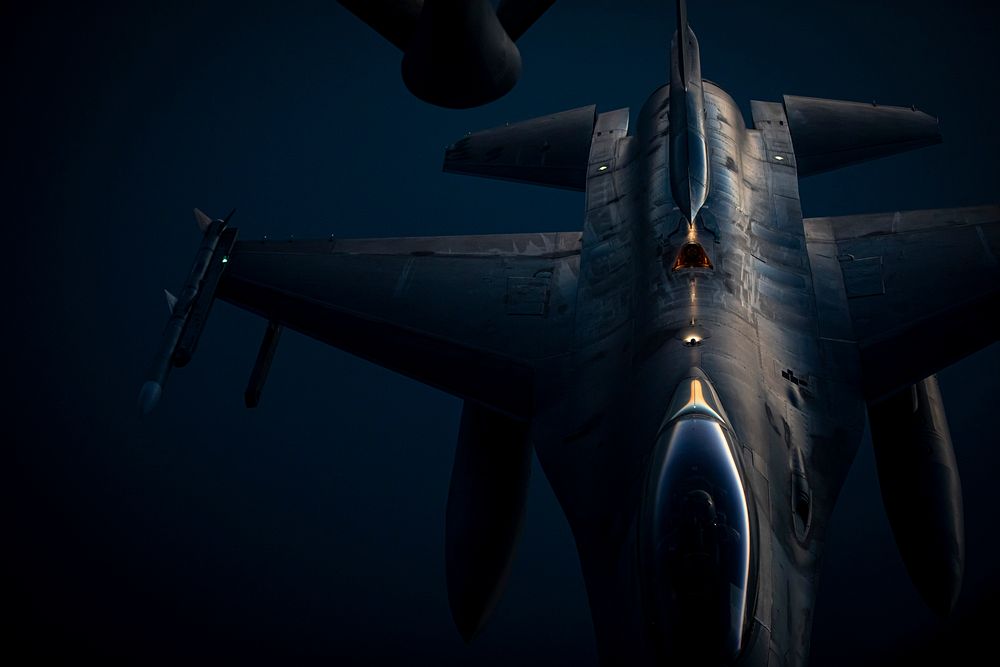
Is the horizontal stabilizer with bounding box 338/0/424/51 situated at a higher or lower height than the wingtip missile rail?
higher

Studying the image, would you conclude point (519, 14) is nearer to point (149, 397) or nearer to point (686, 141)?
point (686, 141)

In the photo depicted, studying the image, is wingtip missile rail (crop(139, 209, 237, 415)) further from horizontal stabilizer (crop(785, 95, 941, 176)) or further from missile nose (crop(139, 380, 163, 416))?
horizontal stabilizer (crop(785, 95, 941, 176))

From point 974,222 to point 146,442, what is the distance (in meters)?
15.6

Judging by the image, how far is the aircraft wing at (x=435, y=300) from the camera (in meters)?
10.9

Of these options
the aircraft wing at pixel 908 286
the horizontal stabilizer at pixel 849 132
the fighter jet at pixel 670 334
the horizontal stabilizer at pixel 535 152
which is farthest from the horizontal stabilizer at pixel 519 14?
the horizontal stabilizer at pixel 849 132

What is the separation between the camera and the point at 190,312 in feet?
35.3

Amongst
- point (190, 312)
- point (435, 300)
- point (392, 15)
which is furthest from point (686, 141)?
point (190, 312)

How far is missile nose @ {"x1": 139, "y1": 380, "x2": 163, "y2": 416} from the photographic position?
367 inches

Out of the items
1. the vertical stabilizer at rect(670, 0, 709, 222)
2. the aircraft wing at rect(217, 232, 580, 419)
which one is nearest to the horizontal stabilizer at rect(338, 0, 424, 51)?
the vertical stabilizer at rect(670, 0, 709, 222)

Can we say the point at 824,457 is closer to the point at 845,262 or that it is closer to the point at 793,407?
the point at 793,407

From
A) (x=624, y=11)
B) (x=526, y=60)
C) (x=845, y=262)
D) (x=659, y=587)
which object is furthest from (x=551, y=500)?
(x=624, y=11)

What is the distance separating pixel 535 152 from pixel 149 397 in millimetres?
8103

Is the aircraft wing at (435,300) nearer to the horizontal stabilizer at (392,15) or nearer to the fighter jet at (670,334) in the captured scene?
the fighter jet at (670,334)

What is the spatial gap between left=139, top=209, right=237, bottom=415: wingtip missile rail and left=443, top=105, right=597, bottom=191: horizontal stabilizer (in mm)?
4717
